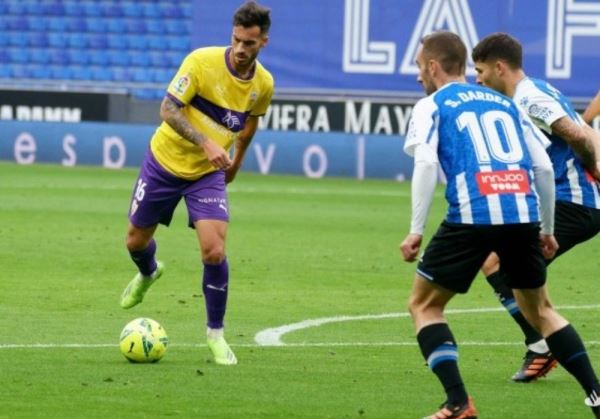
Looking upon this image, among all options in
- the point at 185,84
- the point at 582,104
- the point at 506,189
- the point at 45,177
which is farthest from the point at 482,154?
the point at 582,104

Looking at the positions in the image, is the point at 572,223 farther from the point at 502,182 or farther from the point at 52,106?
the point at 52,106

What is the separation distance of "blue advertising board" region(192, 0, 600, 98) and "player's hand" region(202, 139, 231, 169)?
19.7m

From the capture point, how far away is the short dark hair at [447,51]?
711cm

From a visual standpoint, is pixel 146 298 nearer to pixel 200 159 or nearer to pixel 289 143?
pixel 200 159

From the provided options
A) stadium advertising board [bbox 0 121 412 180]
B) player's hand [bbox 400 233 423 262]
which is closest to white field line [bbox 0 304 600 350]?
player's hand [bbox 400 233 423 262]

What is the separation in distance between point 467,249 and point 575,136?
4.33 feet

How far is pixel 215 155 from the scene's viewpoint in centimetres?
892

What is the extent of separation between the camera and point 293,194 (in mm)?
23812

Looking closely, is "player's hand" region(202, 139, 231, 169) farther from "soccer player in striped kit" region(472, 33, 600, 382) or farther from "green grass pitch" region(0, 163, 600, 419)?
"soccer player in striped kit" region(472, 33, 600, 382)

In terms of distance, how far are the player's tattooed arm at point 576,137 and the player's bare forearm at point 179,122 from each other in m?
2.13

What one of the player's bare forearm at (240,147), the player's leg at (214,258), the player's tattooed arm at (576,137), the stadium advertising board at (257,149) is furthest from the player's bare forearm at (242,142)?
the stadium advertising board at (257,149)

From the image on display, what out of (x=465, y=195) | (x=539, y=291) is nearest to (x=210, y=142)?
(x=465, y=195)

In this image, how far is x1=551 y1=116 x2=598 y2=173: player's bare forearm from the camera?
8016 mm

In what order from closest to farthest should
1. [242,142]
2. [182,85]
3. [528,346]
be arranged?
[528,346] < [182,85] < [242,142]
